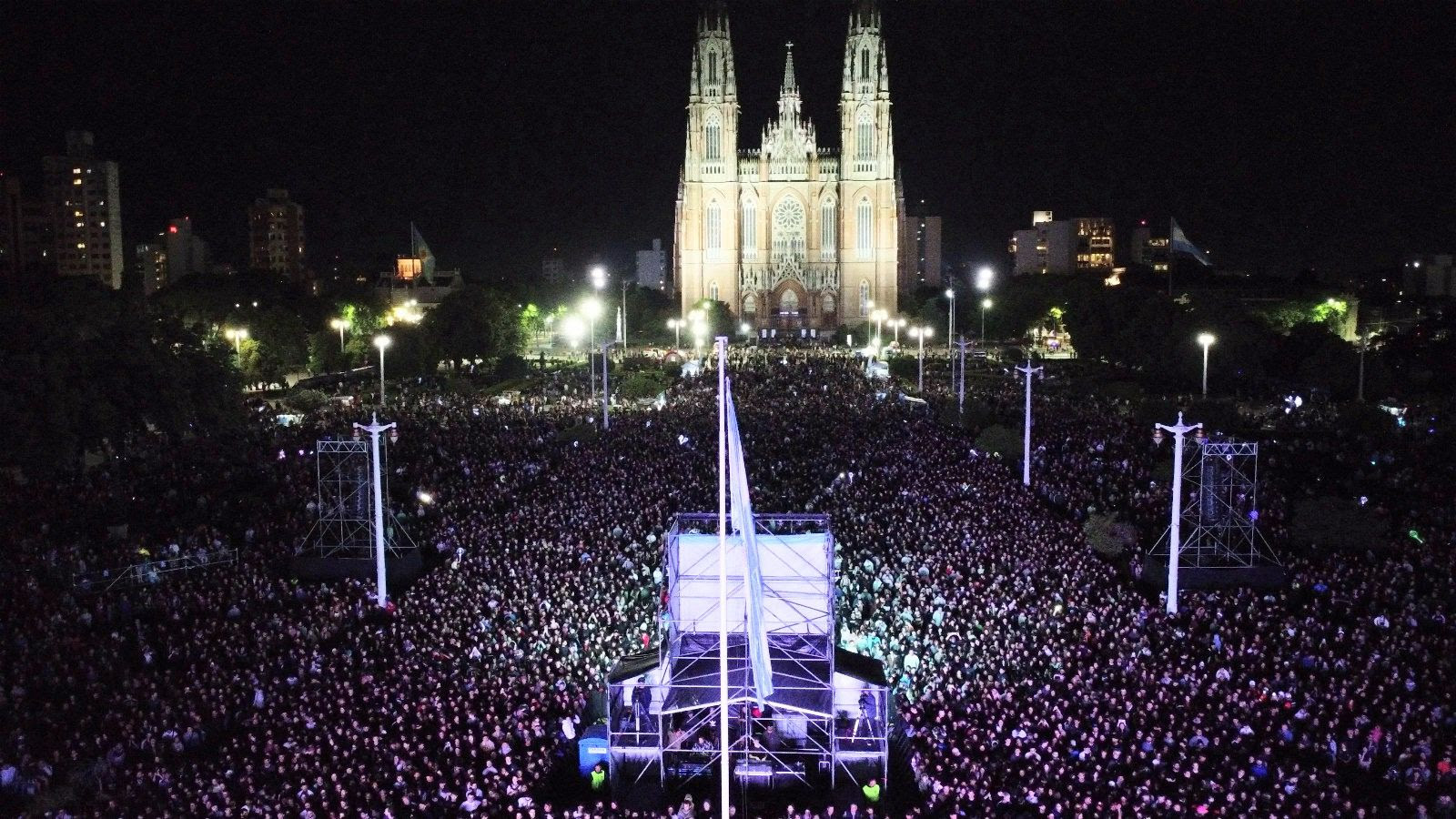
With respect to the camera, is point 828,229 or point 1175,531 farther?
point 828,229

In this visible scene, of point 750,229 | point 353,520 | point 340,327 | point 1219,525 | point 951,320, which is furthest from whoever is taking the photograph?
point 750,229

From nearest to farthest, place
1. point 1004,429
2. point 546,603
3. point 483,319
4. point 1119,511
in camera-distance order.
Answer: point 546,603 → point 1119,511 → point 1004,429 → point 483,319

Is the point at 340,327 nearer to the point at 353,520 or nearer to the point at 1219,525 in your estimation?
the point at 353,520

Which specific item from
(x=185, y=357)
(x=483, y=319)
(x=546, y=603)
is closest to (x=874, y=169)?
(x=483, y=319)

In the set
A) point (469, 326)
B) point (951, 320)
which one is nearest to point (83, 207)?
point (469, 326)

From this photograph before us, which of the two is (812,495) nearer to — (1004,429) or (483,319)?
(1004,429)

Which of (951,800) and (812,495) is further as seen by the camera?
(812,495)
